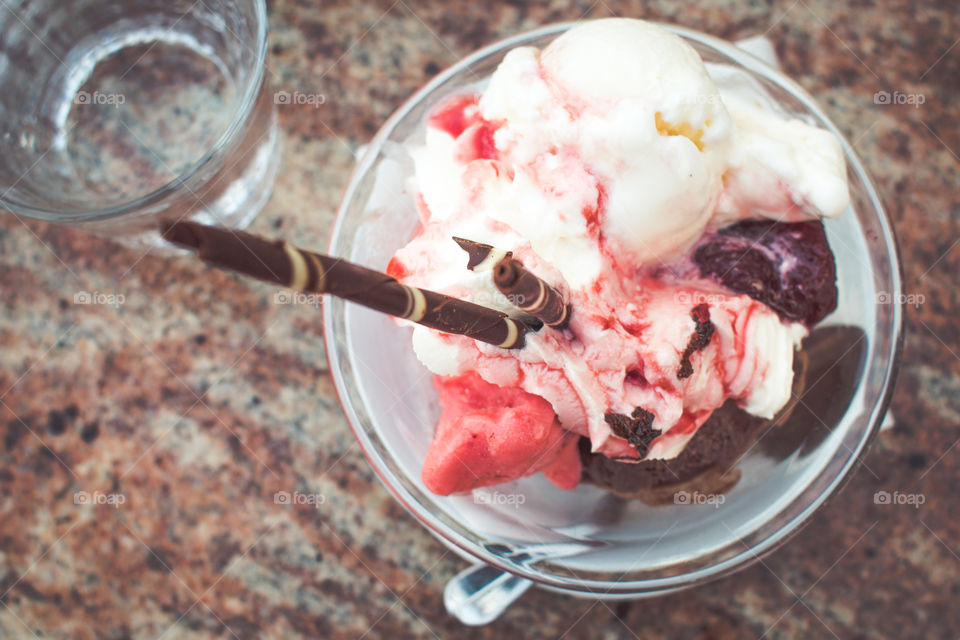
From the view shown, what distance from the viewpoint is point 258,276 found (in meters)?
0.50

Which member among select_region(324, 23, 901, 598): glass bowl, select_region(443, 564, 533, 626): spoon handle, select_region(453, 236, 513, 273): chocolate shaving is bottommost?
select_region(443, 564, 533, 626): spoon handle

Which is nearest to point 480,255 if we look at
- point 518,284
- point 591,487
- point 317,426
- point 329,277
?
point 518,284

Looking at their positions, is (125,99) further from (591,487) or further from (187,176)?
(591,487)

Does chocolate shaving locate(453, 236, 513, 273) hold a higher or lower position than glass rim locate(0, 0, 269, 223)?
higher

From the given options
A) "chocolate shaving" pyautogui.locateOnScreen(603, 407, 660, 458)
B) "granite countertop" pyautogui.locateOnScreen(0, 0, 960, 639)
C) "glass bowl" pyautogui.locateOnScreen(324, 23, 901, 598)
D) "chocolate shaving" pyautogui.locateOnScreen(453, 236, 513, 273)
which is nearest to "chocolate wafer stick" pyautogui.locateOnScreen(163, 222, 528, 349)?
"chocolate shaving" pyautogui.locateOnScreen(453, 236, 513, 273)

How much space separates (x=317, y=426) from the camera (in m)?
1.33

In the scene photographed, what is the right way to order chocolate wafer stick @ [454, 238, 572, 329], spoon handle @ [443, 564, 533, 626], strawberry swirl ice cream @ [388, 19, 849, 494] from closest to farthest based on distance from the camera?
1. chocolate wafer stick @ [454, 238, 572, 329]
2. strawberry swirl ice cream @ [388, 19, 849, 494]
3. spoon handle @ [443, 564, 533, 626]

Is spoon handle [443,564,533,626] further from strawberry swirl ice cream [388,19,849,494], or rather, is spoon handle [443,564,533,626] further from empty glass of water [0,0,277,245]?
empty glass of water [0,0,277,245]

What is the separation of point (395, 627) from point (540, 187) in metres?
0.82

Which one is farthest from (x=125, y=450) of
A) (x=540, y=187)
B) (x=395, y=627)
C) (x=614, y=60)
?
(x=614, y=60)

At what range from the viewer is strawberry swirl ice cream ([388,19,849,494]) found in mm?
877

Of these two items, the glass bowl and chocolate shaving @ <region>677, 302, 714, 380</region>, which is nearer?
chocolate shaving @ <region>677, 302, 714, 380</region>

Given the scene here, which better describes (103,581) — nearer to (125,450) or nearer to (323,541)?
(125,450)

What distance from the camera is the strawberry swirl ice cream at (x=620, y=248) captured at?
2.88 feet
